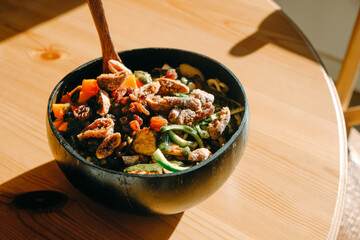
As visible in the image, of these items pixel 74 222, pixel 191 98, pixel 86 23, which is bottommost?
pixel 74 222

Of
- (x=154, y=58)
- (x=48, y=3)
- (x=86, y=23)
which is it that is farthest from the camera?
(x=48, y=3)

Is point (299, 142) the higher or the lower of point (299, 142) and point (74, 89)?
the lower

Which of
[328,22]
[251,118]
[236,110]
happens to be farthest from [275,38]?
[328,22]

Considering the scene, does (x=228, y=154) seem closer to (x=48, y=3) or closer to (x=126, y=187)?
(x=126, y=187)

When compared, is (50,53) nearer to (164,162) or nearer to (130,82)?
(130,82)

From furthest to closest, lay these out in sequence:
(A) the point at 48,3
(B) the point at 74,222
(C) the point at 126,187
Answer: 1. (A) the point at 48,3
2. (B) the point at 74,222
3. (C) the point at 126,187

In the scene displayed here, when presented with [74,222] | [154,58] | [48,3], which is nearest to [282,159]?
[154,58]
